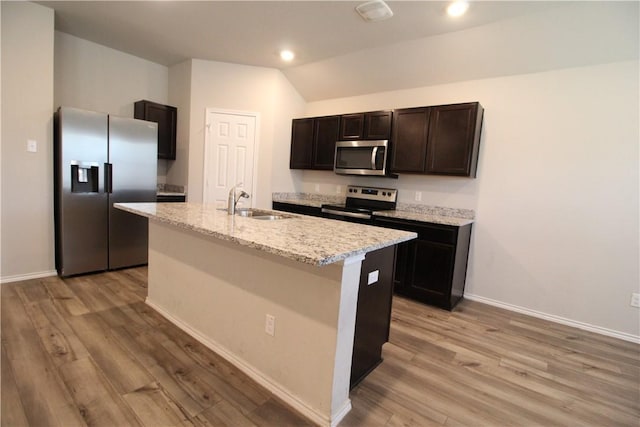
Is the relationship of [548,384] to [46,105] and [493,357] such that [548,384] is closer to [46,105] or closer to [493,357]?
[493,357]

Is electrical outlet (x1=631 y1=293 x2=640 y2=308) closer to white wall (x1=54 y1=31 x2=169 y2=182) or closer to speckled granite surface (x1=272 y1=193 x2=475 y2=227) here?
speckled granite surface (x1=272 y1=193 x2=475 y2=227)

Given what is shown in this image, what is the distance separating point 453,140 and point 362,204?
4.51 feet

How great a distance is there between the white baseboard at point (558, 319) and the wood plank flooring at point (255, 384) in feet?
0.32

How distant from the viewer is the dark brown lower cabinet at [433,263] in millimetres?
3020

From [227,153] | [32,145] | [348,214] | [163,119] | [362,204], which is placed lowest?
[348,214]

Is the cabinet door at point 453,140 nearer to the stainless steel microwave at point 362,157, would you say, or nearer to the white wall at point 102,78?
the stainless steel microwave at point 362,157

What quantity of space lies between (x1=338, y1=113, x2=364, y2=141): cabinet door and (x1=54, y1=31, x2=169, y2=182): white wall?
269 cm

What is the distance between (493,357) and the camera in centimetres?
225

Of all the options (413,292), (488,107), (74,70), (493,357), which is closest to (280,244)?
(493,357)

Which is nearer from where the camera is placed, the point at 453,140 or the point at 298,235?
the point at 298,235

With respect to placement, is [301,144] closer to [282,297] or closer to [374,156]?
[374,156]

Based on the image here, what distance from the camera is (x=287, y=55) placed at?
3.84 m

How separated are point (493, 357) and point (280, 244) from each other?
1.90m

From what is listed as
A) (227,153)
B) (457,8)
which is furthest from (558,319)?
(227,153)
